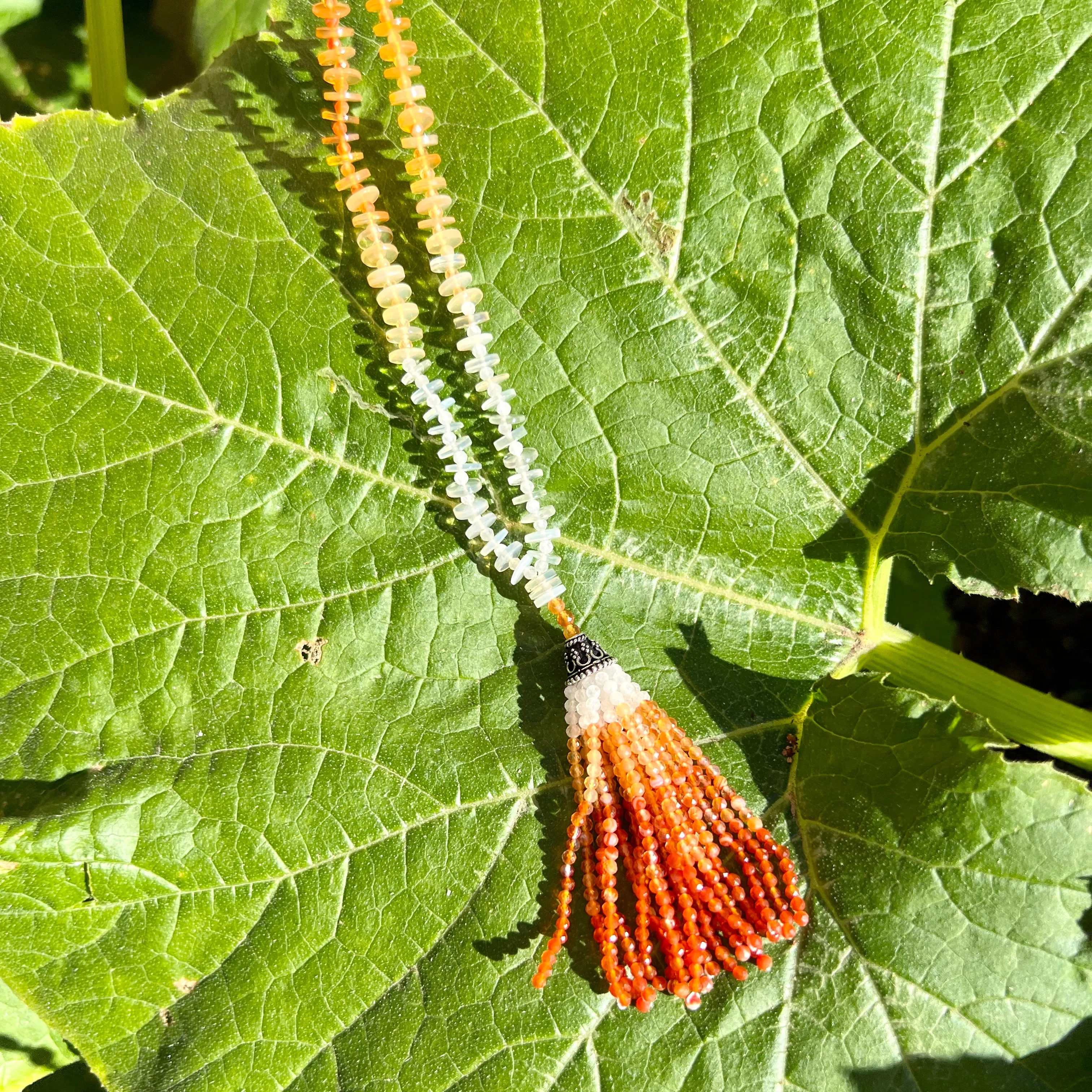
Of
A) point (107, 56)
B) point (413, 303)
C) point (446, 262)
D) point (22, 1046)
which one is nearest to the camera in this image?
point (446, 262)

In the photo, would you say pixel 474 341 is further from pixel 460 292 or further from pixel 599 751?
pixel 599 751

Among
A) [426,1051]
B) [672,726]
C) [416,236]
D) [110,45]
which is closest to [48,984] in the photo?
[426,1051]

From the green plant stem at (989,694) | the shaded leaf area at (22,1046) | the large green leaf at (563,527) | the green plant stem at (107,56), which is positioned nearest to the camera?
the large green leaf at (563,527)

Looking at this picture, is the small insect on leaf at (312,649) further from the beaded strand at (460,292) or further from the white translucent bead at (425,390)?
the white translucent bead at (425,390)

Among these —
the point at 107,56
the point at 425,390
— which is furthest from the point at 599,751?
the point at 107,56

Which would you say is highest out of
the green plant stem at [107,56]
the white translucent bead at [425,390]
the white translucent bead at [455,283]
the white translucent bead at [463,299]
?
the green plant stem at [107,56]

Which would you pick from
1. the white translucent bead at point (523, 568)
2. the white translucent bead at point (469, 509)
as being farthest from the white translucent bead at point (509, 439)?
the white translucent bead at point (523, 568)

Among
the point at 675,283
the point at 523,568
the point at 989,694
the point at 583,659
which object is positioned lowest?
the point at 989,694
